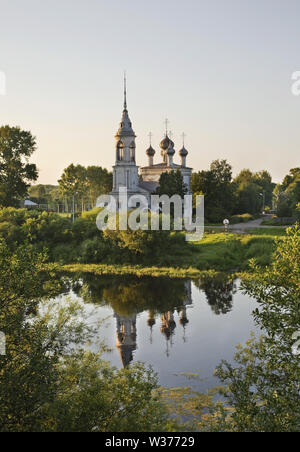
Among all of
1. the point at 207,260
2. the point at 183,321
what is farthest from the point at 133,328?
the point at 207,260

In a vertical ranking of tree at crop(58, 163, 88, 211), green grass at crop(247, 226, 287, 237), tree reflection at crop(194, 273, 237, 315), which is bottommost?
tree reflection at crop(194, 273, 237, 315)

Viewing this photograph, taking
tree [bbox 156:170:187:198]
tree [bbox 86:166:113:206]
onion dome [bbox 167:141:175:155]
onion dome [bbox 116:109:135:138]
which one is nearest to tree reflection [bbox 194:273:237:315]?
tree [bbox 156:170:187:198]

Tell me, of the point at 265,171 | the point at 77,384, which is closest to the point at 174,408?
the point at 77,384

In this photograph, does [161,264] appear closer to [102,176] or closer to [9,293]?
[9,293]

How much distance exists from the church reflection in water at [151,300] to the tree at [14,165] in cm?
2083

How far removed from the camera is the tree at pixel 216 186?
58781 millimetres

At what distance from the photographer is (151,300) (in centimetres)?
2777

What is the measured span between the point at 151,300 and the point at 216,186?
35084mm

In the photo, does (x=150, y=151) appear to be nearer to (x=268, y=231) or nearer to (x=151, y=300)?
(x=268, y=231)

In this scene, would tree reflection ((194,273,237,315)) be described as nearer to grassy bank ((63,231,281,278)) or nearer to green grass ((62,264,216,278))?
green grass ((62,264,216,278))

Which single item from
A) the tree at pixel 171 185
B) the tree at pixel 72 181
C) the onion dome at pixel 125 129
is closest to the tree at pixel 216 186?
the tree at pixel 171 185

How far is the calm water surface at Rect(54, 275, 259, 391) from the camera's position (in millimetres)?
17781

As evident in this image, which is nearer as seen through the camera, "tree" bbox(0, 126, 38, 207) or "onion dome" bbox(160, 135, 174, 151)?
"tree" bbox(0, 126, 38, 207)

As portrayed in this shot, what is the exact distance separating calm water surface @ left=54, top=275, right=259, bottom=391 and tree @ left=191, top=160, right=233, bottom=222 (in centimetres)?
2647
